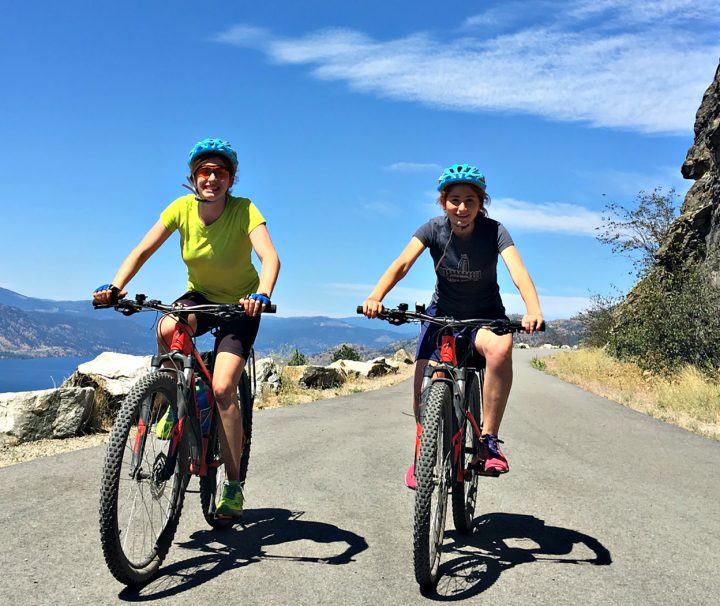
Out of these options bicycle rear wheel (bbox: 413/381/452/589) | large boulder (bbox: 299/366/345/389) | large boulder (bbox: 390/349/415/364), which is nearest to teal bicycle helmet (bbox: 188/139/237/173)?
bicycle rear wheel (bbox: 413/381/452/589)

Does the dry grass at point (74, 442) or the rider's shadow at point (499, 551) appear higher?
the rider's shadow at point (499, 551)

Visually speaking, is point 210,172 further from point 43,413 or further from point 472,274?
point 43,413

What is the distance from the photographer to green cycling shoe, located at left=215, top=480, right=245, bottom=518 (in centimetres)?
422

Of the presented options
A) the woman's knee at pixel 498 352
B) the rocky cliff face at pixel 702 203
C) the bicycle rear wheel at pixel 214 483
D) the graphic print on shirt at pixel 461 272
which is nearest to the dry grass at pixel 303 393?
the bicycle rear wheel at pixel 214 483

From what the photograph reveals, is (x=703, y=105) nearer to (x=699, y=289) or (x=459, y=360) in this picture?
(x=699, y=289)

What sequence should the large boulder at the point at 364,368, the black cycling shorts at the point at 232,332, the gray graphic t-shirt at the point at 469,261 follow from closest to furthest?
1. the black cycling shorts at the point at 232,332
2. the gray graphic t-shirt at the point at 469,261
3. the large boulder at the point at 364,368

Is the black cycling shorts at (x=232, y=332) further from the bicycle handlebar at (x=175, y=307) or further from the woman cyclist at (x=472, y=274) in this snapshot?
the woman cyclist at (x=472, y=274)

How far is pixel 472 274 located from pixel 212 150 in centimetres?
200

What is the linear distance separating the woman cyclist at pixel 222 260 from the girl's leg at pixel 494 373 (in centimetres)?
151

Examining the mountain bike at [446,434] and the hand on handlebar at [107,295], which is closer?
the mountain bike at [446,434]

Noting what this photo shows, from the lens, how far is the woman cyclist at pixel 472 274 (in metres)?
4.53

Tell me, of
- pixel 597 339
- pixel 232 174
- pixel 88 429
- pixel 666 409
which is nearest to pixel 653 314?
pixel 666 409

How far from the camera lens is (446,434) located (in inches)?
153

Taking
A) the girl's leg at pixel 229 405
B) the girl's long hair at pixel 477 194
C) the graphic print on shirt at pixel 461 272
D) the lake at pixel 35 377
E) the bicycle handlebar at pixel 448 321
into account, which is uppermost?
the girl's long hair at pixel 477 194
